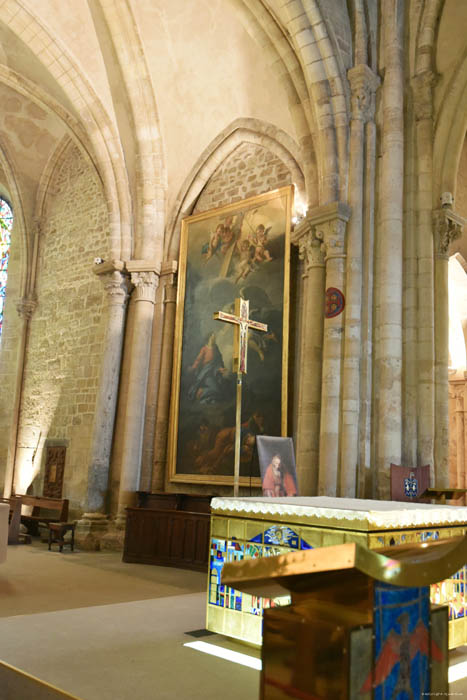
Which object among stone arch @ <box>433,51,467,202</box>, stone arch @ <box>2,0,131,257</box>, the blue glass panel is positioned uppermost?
stone arch @ <box>2,0,131,257</box>

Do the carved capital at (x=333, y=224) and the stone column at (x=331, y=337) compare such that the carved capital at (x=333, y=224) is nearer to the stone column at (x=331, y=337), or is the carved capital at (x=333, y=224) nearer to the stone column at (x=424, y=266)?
the stone column at (x=331, y=337)

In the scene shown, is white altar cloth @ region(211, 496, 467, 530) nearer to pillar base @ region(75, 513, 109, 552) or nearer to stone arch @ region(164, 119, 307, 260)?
stone arch @ region(164, 119, 307, 260)

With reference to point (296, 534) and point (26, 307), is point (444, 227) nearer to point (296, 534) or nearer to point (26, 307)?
point (296, 534)

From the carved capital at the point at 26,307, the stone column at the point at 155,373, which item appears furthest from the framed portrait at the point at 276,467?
the carved capital at the point at 26,307

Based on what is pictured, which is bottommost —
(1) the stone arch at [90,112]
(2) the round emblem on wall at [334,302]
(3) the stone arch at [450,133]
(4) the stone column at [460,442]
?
(4) the stone column at [460,442]

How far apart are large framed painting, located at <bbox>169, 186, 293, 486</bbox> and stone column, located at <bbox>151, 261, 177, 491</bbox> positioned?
0.27 m

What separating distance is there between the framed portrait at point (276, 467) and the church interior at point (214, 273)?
0.28 feet

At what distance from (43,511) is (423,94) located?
10488 mm

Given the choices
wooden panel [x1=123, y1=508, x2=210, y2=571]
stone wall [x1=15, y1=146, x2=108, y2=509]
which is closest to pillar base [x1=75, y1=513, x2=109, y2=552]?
stone wall [x1=15, y1=146, x2=108, y2=509]

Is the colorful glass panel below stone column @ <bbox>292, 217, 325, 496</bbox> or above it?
below

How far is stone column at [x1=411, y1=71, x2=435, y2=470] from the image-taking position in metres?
8.12

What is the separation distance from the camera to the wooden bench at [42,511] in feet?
37.0

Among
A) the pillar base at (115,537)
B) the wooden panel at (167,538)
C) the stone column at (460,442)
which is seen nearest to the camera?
the wooden panel at (167,538)

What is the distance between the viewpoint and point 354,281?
8.43 meters
